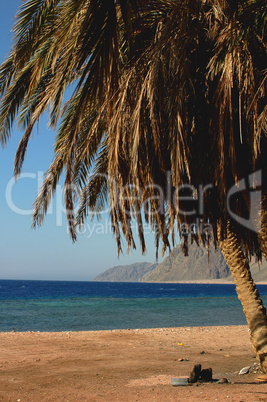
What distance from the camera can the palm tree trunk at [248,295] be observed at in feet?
19.2

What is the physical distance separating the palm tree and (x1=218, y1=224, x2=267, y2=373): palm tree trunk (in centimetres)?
2

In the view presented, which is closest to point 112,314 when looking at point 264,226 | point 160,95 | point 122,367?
point 122,367

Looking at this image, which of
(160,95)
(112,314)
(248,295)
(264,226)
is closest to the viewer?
(160,95)

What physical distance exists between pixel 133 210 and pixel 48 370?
181 inches

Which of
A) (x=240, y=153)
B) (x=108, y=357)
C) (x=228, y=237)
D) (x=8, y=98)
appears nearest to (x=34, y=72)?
(x=8, y=98)

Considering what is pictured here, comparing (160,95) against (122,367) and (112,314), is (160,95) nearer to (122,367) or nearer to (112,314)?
(122,367)

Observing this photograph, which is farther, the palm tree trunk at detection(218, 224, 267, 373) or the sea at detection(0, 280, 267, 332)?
the sea at detection(0, 280, 267, 332)

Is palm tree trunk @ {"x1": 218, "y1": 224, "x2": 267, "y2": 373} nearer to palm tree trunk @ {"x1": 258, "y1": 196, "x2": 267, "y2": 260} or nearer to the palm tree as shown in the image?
the palm tree

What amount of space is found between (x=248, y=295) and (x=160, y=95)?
3.61m

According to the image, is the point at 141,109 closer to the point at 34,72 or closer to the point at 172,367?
the point at 34,72

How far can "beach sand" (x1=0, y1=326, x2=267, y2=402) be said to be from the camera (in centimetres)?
543

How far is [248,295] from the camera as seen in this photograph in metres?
6.08

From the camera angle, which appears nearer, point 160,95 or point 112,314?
point 160,95

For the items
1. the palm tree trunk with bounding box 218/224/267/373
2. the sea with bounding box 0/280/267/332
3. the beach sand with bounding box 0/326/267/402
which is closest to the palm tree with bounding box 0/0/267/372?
the palm tree trunk with bounding box 218/224/267/373
